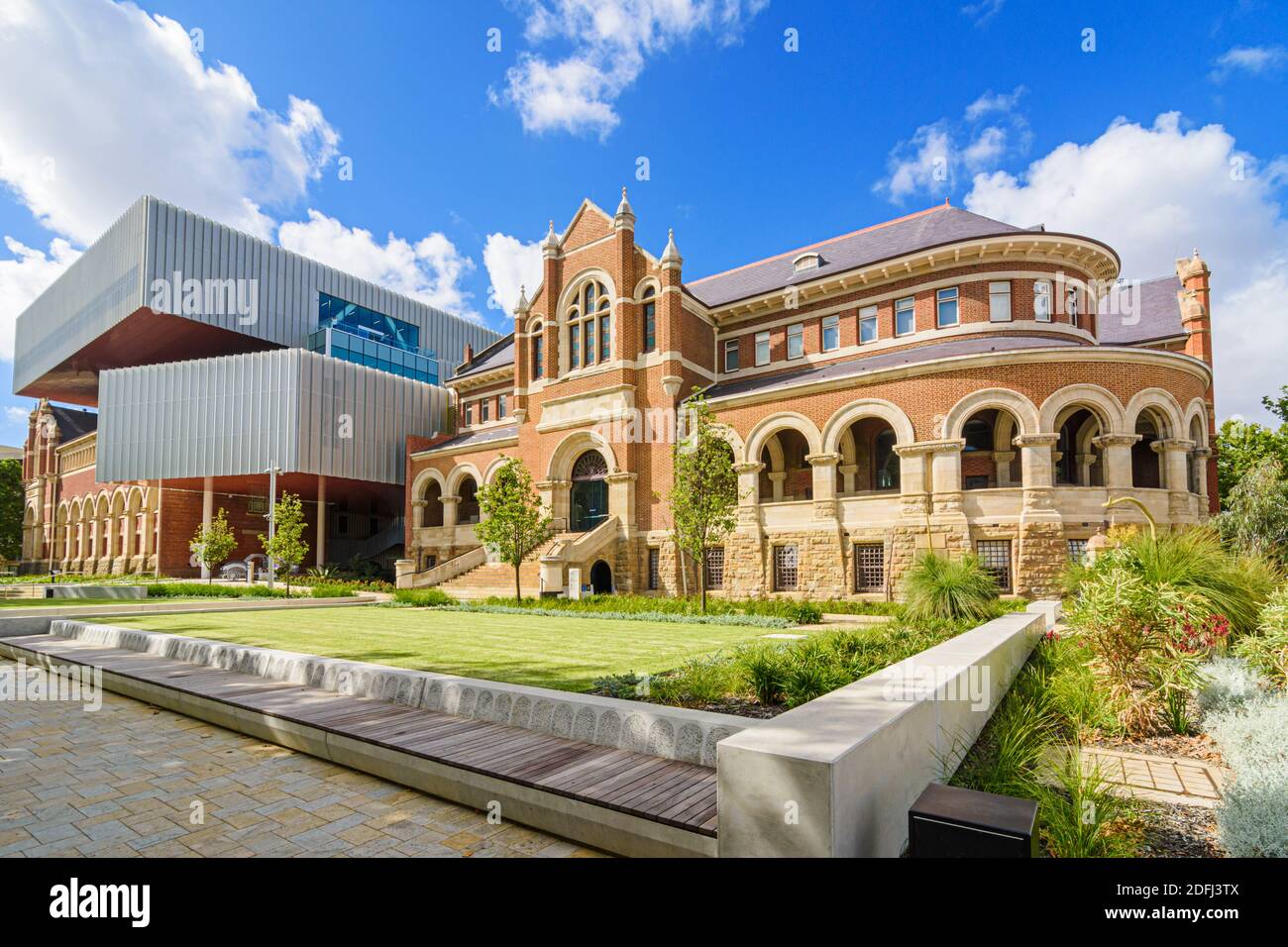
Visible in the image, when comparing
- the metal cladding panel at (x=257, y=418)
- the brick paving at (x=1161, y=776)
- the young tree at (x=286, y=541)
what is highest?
the metal cladding panel at (x=257, y=418)

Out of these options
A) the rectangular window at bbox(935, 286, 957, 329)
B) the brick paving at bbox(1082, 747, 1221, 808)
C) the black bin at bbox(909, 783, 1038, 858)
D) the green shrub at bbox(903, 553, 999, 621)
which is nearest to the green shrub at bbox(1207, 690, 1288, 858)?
the brick paving at bbox(1082, 747, 1221, 808)

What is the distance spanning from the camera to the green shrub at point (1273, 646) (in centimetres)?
745

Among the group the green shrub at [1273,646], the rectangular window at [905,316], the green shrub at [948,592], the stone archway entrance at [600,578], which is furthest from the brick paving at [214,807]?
the rectangular window at [905,316]

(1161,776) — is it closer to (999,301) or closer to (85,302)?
(999,301)

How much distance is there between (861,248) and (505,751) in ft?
97.3

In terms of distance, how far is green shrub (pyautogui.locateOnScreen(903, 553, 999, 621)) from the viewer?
47.9 ft

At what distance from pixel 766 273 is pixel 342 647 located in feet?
91.2

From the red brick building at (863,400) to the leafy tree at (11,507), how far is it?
64.6 metres

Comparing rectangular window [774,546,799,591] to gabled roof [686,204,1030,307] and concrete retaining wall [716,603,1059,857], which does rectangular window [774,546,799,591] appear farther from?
concrete retaining wall [716,603,1059,857]

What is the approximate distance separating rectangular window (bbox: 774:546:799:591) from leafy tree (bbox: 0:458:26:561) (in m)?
82.7

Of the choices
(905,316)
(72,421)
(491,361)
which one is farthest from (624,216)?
(72,421)

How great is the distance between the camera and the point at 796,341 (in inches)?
1177

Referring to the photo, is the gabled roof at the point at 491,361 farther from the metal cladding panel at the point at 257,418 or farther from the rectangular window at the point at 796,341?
the rectangular window at the point at 796,341
